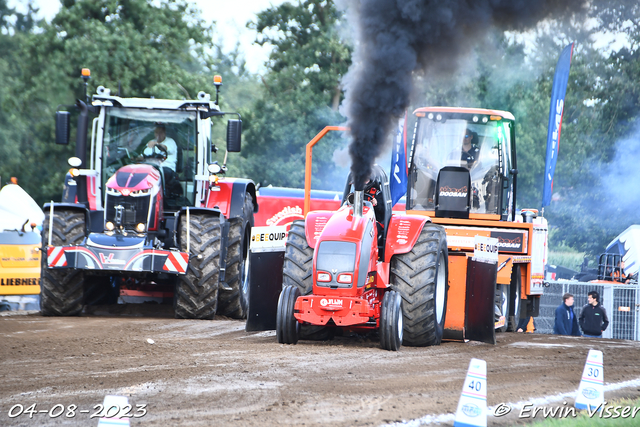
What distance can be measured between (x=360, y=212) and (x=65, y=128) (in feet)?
17.1

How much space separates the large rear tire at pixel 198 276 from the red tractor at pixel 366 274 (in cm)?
238

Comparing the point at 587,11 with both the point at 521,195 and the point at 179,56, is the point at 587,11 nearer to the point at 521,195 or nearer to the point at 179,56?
the point at 179,56

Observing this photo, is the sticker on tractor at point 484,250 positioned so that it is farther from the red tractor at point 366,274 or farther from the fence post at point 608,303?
the fence post at point 608,303

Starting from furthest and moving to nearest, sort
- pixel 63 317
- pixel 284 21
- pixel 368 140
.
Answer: pixel 284 21
pixel 63 317
pixel 368 140

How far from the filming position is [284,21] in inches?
1277

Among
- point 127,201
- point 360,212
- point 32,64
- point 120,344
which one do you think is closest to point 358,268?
point 360,212

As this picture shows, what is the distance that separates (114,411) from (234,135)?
8.35m

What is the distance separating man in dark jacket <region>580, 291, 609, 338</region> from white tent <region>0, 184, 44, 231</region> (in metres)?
9.43

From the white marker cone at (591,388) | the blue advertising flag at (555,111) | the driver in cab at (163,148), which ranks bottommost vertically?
the white marker cone at (591,388)

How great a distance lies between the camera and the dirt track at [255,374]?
16.2 ft

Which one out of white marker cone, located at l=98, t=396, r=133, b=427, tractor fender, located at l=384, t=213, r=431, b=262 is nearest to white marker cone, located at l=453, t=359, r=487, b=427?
white marker cone, located at l=98, t=396, r=133, b=427

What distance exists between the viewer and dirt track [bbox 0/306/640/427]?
4.95 meters

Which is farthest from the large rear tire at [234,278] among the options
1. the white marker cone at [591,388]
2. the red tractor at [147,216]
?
the white marker cone at [591,388]

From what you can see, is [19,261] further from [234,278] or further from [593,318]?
[593,318]
